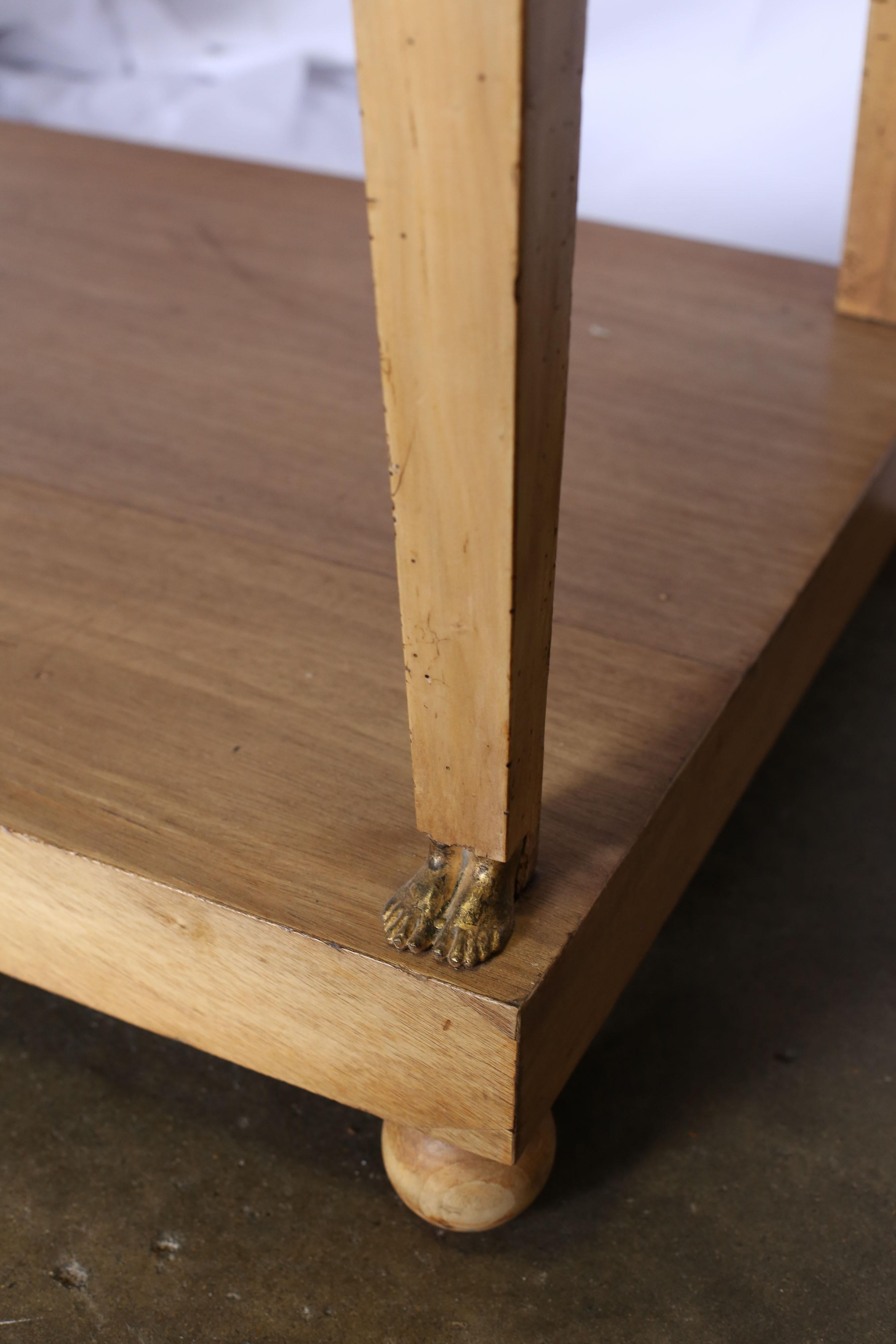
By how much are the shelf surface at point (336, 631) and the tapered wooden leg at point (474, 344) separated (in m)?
0.14

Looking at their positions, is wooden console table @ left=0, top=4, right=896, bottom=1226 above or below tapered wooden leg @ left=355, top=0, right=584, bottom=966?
below

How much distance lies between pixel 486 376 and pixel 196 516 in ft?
1.95

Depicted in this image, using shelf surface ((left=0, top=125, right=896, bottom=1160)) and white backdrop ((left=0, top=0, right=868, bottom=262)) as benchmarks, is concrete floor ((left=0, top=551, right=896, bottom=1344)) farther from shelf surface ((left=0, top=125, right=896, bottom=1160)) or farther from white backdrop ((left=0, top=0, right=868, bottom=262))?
white backdrop ((left=0, top=0, right=868, bottom=262))

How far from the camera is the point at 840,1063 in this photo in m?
0.93

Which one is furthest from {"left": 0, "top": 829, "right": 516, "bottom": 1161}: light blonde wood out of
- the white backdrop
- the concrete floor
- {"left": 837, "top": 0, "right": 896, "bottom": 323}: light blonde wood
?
the white backdrop

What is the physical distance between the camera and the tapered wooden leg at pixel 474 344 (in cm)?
44

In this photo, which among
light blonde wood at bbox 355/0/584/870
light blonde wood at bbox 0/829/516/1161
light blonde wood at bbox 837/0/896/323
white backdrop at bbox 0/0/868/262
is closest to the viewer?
light blonde wood at bbox 355/0/584/870

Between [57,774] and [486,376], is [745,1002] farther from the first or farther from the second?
[486,376]

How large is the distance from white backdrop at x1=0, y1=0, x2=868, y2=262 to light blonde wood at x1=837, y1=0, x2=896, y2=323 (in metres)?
0.77

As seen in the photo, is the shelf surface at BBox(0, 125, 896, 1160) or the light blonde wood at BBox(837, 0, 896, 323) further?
the light blonde wood at BBox(837, 0, 896, 323)

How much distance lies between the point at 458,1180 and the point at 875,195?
108cm

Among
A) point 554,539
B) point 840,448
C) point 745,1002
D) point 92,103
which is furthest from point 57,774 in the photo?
point 92,103

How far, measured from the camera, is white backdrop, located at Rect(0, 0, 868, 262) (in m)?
2.32

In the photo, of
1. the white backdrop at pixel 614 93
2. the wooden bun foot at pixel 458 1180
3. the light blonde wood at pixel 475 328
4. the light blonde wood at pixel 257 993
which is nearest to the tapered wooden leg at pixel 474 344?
the light blonde wood at pixel 475 328
